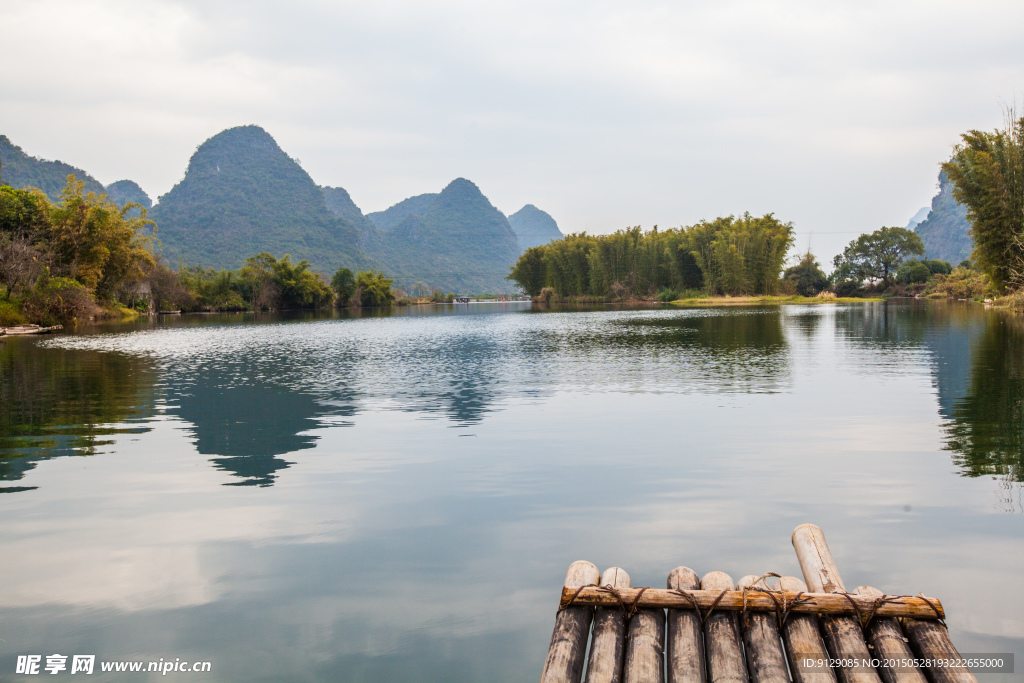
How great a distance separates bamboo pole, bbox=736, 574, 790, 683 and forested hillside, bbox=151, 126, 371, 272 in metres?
150

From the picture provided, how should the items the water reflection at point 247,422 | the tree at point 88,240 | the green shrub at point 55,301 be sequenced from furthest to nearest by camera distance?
the tree at point 88,240 < the green shrub at point 55,301 < the water reflection at point 247,422

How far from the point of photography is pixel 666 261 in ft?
308

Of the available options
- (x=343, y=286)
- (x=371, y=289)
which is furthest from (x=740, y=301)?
(x=343, y=286)

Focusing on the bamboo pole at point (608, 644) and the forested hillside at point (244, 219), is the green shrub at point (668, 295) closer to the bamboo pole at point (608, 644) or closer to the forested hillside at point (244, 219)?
the bamboo pole at point (608, 644)

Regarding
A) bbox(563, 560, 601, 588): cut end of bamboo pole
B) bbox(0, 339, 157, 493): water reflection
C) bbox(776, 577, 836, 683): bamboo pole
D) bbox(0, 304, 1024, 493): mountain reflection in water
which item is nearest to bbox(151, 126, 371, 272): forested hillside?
bbox(0, 304, 1024, 493): mountain reflection in water

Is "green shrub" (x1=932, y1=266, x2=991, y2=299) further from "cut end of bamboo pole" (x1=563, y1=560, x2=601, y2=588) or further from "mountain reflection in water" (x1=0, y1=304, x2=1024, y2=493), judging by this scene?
"cut end of bamboo pole" (x1=563, y1=560, x2=601, y2=588)

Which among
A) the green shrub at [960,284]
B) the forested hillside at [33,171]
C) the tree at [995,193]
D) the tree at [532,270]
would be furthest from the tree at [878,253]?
the forested hillside at [33,171]

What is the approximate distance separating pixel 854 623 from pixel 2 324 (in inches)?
1743

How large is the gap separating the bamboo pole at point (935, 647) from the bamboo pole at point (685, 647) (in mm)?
1139

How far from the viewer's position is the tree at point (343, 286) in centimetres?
Result: 10344

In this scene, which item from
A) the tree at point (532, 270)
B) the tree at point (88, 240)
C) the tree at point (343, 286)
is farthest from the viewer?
the tree at point (532, 270)

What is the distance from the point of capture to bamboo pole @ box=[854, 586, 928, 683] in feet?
11.5

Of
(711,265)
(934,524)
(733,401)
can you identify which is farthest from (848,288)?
(934,524)

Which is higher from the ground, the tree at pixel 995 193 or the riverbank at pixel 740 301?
the tree at pixel 995 193
